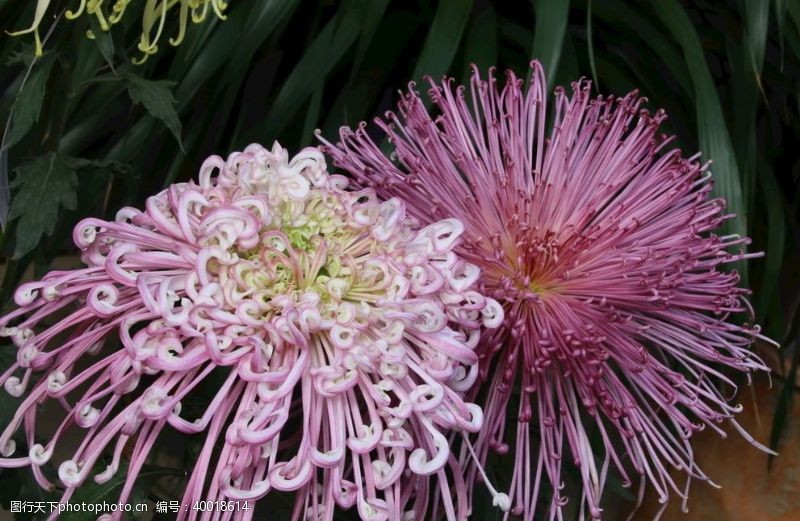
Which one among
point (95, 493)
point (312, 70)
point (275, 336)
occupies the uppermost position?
point (312, 70)

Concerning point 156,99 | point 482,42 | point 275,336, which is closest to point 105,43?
point 156,99

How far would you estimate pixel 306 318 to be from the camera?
0.32 meters

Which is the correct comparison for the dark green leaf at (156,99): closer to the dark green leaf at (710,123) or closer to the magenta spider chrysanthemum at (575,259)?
the magenta spider chrysanthemum at (575,259)

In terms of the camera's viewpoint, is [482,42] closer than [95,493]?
No

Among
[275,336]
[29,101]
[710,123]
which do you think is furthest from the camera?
[710,123]

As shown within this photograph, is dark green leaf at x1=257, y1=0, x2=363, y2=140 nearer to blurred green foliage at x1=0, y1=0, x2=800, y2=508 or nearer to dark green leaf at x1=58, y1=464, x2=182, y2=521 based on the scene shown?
blurred green foliage at x1=0, y1=0, x2=800, y2=508

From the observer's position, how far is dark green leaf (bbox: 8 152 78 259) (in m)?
0.43

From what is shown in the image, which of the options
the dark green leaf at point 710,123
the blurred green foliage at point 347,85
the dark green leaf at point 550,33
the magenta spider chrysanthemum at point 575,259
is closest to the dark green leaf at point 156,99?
the blurred green foliage at point 347,85

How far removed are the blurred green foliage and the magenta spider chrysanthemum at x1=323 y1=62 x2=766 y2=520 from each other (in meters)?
0.12

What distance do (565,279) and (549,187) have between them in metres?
0.05

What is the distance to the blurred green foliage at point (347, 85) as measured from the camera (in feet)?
1.62

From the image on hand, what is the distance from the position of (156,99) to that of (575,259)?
0.77ft

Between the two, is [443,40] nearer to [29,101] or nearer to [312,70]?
[312,70]

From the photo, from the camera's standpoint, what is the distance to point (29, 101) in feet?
1.42
